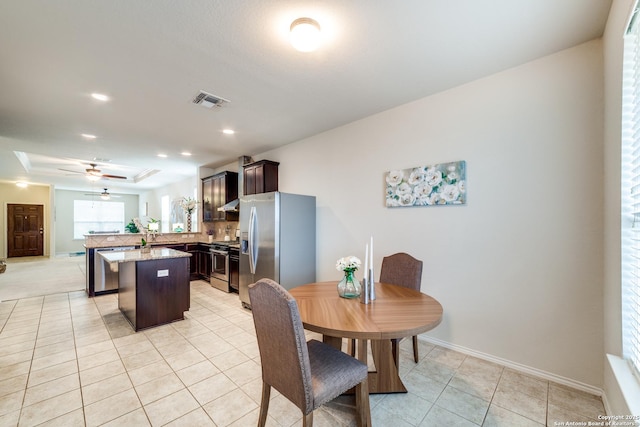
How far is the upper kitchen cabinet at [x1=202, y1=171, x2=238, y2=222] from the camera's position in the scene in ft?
19.0

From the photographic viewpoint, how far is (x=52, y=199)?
9.50 metres

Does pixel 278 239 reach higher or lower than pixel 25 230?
higher

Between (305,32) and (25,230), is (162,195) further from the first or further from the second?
(305,32)

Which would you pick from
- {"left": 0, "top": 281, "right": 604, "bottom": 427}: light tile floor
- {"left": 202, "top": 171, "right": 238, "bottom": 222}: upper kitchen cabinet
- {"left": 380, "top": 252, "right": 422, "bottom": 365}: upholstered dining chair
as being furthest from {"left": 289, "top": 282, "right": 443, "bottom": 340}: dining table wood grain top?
{"left": 202, "top": 171, "right": 238, "bottom": 222}: upper kitchen cabinet

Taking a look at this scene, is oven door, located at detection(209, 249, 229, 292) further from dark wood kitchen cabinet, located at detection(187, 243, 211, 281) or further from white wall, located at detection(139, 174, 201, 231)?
white wall, located at detection(139, 174, 201, 231)

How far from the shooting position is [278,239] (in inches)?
140

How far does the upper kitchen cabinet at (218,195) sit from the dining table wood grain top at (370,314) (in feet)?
13.8

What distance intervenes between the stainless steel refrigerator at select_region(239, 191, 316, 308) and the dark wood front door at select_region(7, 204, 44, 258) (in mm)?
10297

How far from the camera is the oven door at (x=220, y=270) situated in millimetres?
4941

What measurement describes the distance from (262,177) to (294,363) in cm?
379

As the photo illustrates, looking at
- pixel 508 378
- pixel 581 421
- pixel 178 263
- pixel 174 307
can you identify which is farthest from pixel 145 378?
pixel 581 421

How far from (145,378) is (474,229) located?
129 inches

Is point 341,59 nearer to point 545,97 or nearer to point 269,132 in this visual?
point 545,97

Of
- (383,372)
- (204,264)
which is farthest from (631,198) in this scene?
(204,264)
